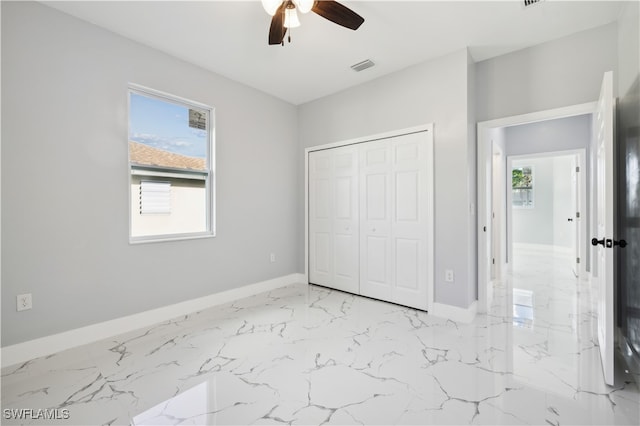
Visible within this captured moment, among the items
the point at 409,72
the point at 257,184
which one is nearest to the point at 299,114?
the point at 257,184

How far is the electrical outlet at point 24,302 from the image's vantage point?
84.8 inches

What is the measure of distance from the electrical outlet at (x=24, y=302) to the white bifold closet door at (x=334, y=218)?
3025 millimetres

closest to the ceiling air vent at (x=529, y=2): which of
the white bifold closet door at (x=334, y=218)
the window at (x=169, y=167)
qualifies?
the white bifold closet door at (x=334, y=218)

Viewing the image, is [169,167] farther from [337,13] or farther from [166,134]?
[337,13]

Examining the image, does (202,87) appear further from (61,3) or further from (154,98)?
(61,3)

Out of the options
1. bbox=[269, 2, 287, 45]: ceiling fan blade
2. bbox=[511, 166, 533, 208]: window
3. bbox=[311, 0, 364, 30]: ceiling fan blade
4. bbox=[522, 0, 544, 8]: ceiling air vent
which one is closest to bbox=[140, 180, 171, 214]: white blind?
bbox=[269, 2, 287, 45]: ceiling fan blade

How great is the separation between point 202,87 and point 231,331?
2691 mm

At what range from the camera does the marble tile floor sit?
1.60 meters

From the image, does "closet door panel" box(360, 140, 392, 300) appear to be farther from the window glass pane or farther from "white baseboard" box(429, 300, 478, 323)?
the window glass pane

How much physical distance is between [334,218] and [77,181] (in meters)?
2.83

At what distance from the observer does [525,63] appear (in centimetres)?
293

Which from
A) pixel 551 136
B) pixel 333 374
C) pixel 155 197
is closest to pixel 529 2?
pixel 333 374

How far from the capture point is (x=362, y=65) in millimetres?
3264

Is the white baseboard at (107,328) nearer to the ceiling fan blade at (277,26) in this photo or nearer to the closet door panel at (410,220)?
the closet door panel at (410,220)
